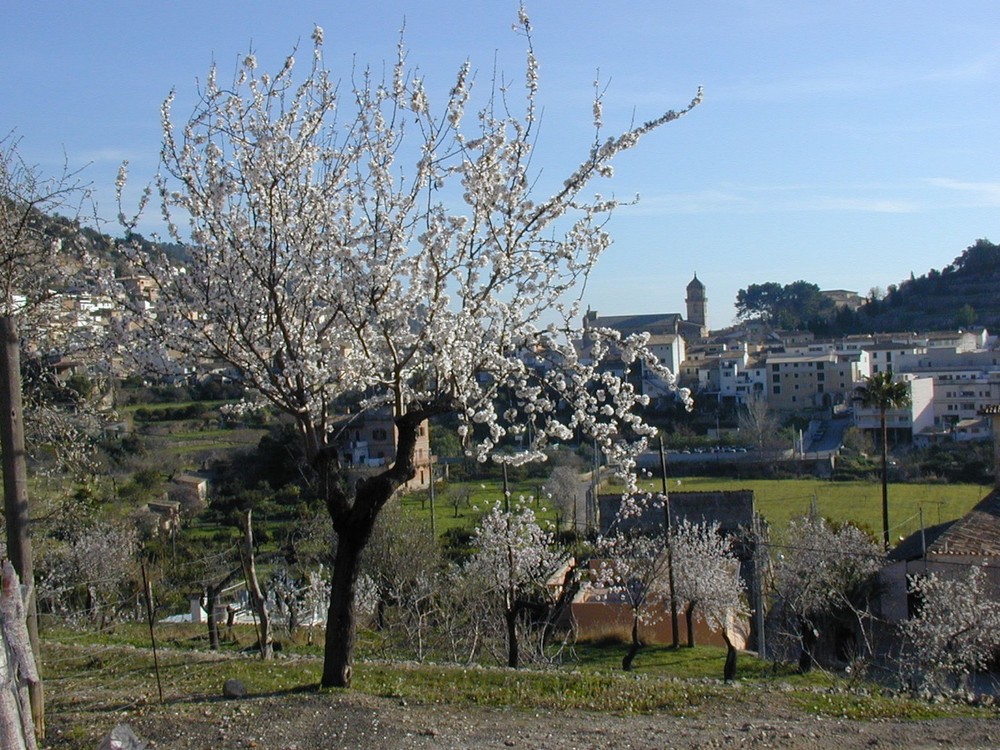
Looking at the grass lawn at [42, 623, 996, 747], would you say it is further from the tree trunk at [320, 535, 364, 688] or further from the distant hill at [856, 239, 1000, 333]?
the distant hill at [856, 239, 1000, 333]

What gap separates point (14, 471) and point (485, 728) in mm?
3335

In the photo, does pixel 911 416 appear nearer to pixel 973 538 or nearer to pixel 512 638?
pixel 973 538

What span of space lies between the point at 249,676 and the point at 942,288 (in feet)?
323

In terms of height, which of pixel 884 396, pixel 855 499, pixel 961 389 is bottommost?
pixel 855 499

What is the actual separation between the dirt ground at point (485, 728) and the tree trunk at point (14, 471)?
79 cm

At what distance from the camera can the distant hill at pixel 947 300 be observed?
284 feet

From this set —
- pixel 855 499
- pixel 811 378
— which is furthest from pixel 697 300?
pixel 855 499

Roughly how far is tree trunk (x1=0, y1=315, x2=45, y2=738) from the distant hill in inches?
3435

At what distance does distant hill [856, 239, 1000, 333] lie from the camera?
8662cm

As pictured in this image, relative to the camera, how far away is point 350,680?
7570 mm

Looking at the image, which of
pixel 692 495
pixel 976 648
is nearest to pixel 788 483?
pixel 692 495

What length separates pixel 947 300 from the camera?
9269cm

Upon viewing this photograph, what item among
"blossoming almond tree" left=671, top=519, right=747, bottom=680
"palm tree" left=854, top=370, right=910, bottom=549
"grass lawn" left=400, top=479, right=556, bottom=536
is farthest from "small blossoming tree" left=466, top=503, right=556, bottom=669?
"palm tree" left=854, top=370, right=910, bottom=549

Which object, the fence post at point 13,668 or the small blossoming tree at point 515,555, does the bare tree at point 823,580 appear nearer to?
the small blossoming tree at point 515,555
